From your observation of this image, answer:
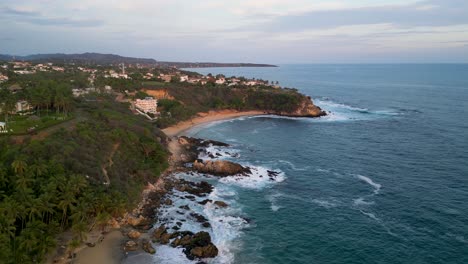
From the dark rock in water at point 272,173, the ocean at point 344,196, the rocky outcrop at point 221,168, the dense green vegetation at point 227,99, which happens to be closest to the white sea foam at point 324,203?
the ocean at point 344,196

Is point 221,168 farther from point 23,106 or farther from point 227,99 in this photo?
point 227,99

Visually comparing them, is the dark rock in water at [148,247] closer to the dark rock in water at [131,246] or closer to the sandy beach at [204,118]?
the dark rock in water at [131,246]

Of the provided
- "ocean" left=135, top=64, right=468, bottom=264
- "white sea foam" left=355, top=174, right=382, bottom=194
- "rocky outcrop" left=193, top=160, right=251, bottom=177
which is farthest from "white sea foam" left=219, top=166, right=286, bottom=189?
"white sea foam" left=355, top=174, right=382, bottom=194

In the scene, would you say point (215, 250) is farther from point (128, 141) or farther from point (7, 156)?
point (128, 141)

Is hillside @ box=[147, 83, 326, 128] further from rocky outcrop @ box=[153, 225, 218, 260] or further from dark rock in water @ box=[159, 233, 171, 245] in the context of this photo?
dark rock in water @ box=[159, 233, 171, 245]

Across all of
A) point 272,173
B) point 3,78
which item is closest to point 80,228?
point 272,173

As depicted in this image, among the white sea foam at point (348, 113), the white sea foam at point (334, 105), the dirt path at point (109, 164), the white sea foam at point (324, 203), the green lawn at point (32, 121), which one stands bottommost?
the white sea foam at point (324, 203)
